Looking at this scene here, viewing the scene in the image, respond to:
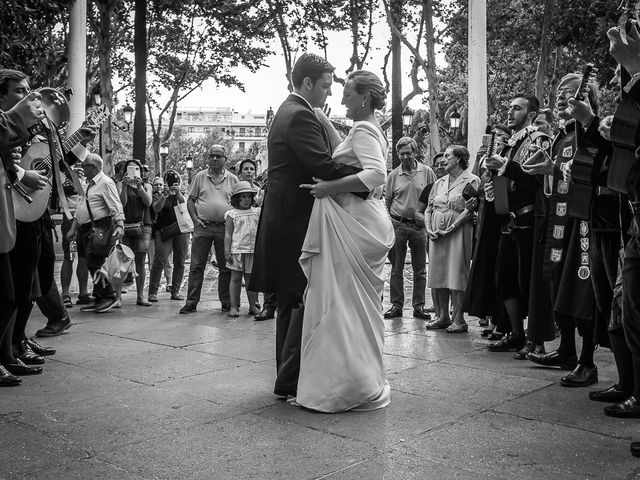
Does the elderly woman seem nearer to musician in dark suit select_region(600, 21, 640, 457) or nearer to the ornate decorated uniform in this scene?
the ornate decorated uniform

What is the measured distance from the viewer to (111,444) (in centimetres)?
405

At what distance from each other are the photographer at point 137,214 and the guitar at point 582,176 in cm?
710

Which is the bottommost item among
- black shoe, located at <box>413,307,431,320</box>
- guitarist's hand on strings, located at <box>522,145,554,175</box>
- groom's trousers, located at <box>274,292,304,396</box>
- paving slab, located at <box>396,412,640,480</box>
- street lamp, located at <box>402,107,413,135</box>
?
black shoe, located at <box>413,307,431,320</box>

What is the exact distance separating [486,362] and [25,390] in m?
3.62

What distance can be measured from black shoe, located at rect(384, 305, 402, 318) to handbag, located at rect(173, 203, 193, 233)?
349cm

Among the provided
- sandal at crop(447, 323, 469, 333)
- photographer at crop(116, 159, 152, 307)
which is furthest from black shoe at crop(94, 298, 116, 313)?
sandal at crop(447, 323, 469, 333)

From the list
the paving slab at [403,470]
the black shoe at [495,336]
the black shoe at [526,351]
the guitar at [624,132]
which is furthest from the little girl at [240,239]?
the guitar at [624,132]

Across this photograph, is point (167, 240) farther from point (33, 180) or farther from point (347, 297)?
point (347, 297)

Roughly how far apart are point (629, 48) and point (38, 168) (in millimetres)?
4782

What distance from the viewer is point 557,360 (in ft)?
20.1

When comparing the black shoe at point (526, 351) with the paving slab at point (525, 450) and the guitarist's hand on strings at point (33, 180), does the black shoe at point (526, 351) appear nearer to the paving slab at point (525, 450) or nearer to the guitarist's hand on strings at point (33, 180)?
the paving slab at point (525, 450)

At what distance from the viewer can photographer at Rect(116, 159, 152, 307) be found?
35.8 feet

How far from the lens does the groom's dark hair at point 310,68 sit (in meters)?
5.13

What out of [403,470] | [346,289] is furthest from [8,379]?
[403,470]
